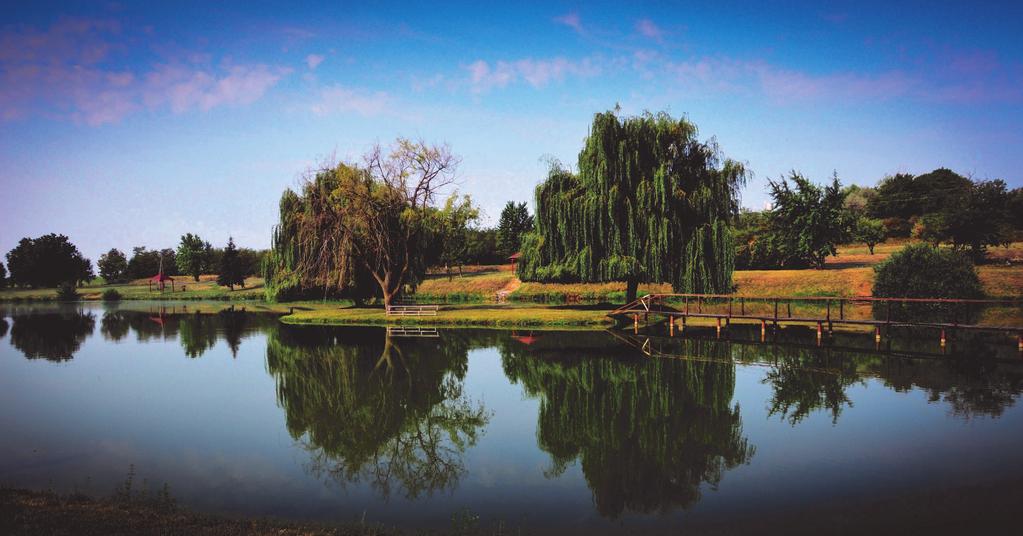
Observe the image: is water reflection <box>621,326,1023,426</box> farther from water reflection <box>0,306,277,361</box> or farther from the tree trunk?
water reflection <box>0,306,277,361</box>

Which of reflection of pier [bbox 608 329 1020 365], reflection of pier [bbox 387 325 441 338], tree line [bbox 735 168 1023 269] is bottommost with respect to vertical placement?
reflection of pier [bbox 608 329 1020 365]

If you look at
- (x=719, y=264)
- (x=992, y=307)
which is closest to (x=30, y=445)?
(x=719, y=264)

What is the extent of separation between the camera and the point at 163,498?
9.62 m

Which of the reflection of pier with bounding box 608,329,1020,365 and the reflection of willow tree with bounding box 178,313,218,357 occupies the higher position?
the reflection of willow tree with bounding box 178,313,218,357

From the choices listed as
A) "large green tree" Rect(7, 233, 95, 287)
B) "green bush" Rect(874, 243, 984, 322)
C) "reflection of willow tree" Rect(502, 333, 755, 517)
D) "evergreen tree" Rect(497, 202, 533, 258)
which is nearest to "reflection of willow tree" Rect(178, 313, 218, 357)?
"reflection of willow tree" Rect(502, 333, 755, 517)

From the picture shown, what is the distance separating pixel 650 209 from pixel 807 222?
24.1 metres

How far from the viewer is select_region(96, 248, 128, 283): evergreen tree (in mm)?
117562

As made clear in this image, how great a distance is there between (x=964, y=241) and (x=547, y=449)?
46777 millimetres

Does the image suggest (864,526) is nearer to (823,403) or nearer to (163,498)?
(823,403)

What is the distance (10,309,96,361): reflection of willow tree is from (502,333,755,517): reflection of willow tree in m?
21.9

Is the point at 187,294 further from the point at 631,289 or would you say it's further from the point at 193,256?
the point at 631,289

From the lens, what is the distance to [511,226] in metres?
82.4

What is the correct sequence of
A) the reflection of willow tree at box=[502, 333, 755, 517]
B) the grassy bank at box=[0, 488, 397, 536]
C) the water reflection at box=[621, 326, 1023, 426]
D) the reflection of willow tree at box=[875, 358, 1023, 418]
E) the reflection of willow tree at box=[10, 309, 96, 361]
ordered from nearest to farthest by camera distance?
the grassy bank at box=[0, 488, 397, 536] → the reflection of willow tree at box=[502, 333, 755, 517] → the reflection of willow tree at box=[875, 358, 1023, 418] → the water reflection at box=[621, 326, 1023, 426] → the reflection of willow tree at box=[10, 309, 96, 361]

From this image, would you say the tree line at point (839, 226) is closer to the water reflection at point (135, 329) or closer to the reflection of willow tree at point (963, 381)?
the reflection of willow tree at point (963, 381)
